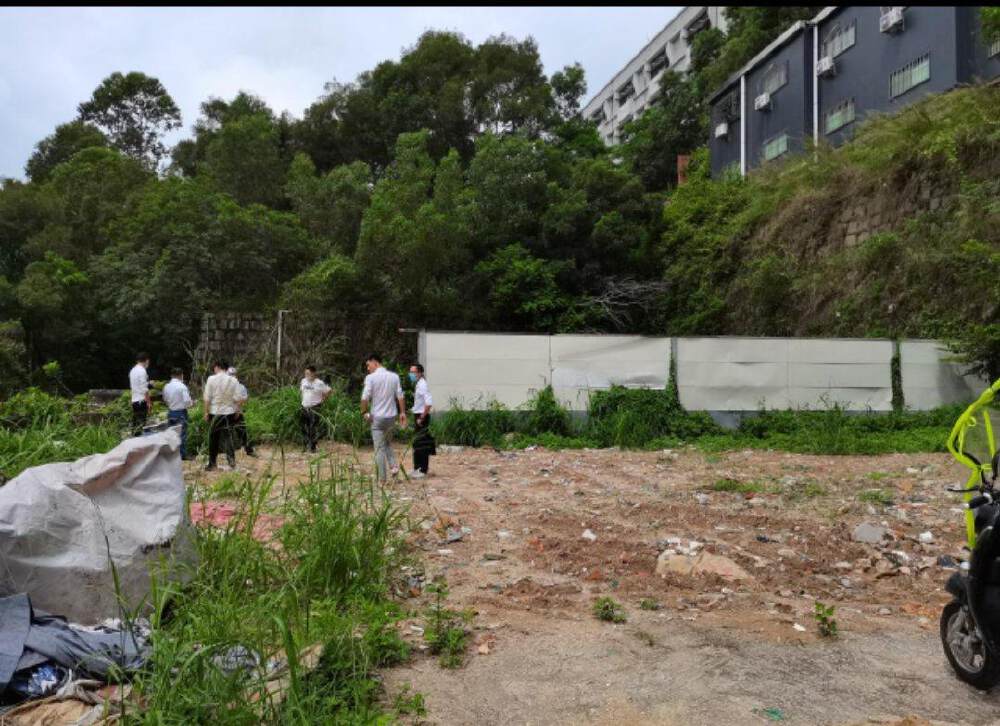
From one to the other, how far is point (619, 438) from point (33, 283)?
49.7ft

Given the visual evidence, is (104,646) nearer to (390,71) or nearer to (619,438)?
(619,438)

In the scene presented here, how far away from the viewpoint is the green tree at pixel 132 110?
3659cm

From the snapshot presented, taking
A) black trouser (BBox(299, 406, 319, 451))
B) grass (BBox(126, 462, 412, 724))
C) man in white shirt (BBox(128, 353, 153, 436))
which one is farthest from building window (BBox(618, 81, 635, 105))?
grass (BBox(126, 462, 412, 724))

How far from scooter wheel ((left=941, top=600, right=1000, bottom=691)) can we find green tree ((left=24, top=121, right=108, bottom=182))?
3472 cm

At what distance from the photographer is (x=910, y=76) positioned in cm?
1833

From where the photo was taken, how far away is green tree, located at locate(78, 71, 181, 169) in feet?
120

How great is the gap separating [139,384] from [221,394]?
7.44 ft

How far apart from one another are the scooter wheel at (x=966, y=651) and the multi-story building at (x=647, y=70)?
31.8m

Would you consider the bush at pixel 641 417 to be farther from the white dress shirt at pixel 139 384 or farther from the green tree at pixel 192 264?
the green tree at pixel 192 264

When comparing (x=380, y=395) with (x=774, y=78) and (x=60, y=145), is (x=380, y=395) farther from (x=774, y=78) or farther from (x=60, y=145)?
(x=60, y=145)

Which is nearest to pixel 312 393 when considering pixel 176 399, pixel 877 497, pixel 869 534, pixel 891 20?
pixel 176 399

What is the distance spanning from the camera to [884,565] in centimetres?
555

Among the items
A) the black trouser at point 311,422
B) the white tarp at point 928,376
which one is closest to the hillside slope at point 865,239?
the white tarp at point 928,376

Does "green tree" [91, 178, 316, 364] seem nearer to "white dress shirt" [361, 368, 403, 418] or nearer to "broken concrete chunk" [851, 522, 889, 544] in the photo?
"white dress shirt" [361, 368, 403, 418]
